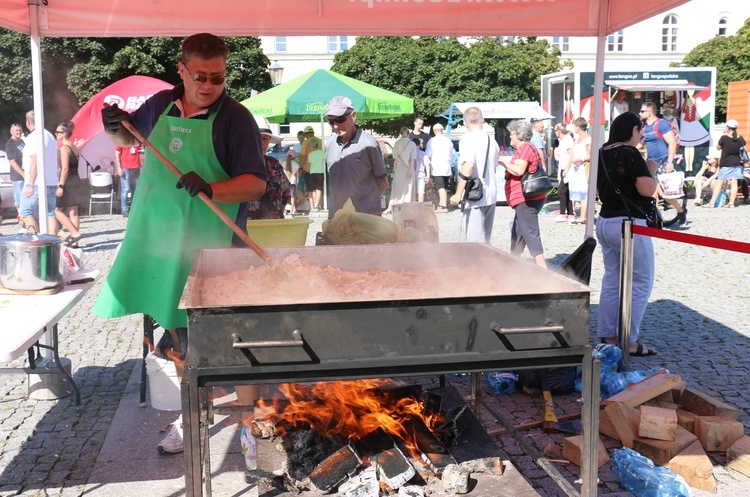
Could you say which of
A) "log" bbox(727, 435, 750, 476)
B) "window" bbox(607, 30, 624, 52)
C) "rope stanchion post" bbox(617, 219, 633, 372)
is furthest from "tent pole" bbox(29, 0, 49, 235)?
"window" bbox(607, 30, 624, 52)

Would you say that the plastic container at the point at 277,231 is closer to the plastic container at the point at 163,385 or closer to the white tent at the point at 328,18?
the plastic container at the point at 163,385

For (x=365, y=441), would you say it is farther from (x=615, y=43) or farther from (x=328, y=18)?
(x=615, y=43)

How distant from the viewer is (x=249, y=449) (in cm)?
363

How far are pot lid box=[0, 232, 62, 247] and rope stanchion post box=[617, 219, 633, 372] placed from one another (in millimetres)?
3626

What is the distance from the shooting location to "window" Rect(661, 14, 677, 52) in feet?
170

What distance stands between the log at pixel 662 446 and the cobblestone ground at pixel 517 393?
7.4 inches

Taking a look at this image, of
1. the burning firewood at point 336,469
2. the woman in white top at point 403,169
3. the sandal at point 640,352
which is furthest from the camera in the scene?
the woman in white top at point 403,169

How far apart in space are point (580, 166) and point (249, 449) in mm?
11075

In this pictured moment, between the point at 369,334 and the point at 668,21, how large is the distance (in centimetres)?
5695

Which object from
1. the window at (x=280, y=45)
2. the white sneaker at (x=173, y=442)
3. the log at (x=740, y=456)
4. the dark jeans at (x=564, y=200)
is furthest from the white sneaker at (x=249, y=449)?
the window at (x=280, y=45)

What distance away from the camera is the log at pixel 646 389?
3964mm

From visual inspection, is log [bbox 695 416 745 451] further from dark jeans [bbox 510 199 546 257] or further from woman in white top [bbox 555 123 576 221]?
woman in white top [bbox 555 123 576 221]

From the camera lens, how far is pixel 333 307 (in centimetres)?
238

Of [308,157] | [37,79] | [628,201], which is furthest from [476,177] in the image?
[308,157]
